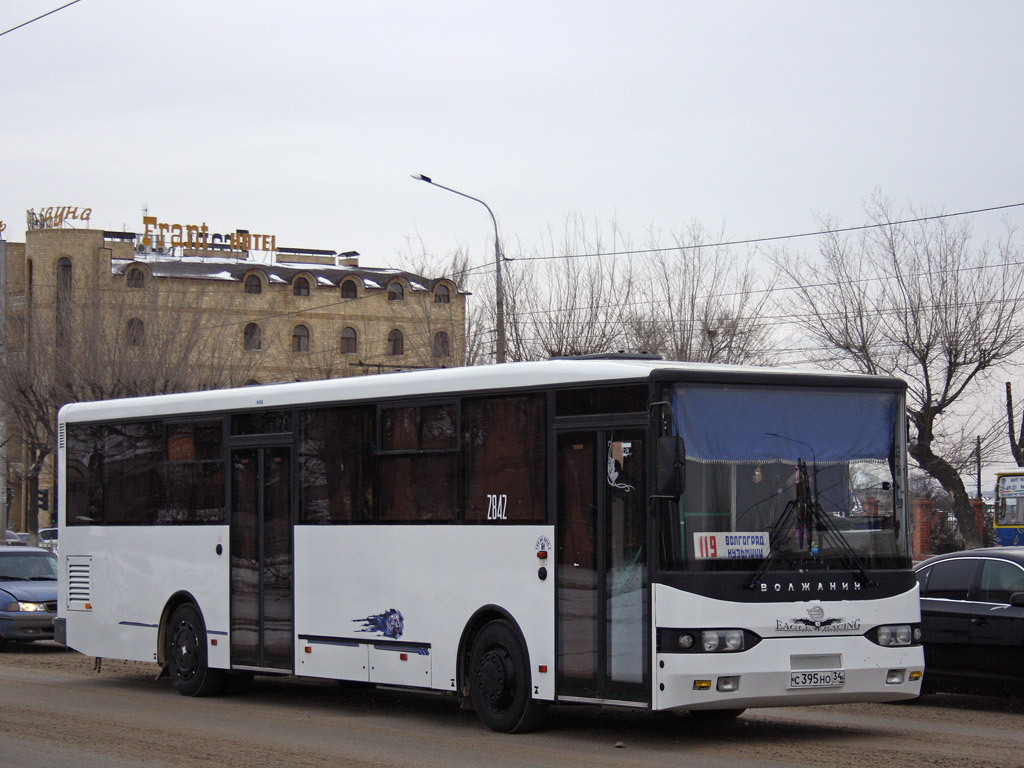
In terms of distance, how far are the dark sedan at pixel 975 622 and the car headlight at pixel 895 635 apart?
2410 mm

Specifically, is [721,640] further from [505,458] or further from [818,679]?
[505,458]

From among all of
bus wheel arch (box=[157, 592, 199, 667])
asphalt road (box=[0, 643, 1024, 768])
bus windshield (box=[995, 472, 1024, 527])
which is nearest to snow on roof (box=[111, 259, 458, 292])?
bus windshield (box=[995, 472, 1024, 527])

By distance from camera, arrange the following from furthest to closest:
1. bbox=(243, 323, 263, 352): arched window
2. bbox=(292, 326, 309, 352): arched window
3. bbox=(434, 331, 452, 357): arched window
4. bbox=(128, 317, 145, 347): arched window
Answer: bbox=(292, 326, 309, 352): arched window → bbox=(243, 323, 263, 352): arched window → bbox=(128, 317, 145, 347): arched window → bbox=(434, 331, 452, 357): arched window

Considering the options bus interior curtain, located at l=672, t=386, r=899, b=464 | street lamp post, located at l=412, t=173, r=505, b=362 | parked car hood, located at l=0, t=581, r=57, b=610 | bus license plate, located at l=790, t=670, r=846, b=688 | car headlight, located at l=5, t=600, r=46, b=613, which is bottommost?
car headlight, located at l=5, t=600, r=46, b=613

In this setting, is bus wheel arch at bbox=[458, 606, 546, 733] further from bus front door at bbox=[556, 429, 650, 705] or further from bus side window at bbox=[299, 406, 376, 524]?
bus side window at bbox=[299, 406, 376, 524]

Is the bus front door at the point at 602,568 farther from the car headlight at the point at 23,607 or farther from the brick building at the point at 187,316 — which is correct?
the brick building at the point at 187,316

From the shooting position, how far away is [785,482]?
10883 millimetres

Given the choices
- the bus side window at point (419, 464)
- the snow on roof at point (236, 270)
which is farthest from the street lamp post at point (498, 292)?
the snow on roof at point (236, 270)

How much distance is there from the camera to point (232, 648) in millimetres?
14625

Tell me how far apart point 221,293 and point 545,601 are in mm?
68296

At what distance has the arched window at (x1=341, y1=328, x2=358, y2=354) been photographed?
81312mm

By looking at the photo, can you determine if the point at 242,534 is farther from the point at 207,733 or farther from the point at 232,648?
the point at 207,733

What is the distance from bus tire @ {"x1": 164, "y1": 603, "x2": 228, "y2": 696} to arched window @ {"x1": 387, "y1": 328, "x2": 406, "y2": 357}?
6514 cm

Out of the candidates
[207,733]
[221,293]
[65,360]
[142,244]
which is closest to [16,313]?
[65,360]
